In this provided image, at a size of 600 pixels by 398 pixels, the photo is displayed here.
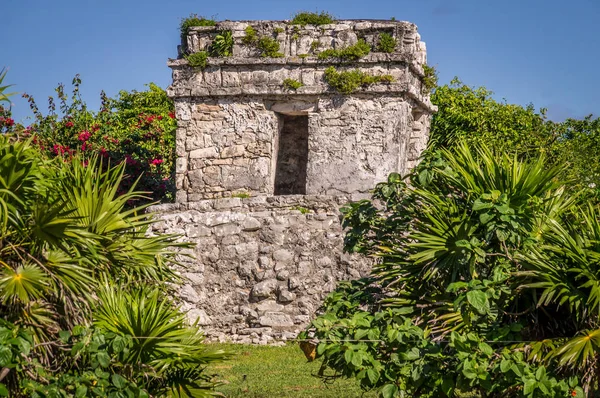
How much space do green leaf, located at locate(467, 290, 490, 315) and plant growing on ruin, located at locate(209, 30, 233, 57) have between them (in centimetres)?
637

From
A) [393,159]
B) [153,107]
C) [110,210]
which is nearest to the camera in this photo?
[110,210]

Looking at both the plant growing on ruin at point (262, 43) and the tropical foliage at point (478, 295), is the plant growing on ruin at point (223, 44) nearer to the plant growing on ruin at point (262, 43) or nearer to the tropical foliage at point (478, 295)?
the plant growing on ruin at point (262, 43)

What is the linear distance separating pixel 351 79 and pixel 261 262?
7.67ft

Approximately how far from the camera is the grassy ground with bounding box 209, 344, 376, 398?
27.2 ft

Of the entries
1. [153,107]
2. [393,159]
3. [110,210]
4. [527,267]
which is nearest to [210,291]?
[393,159]

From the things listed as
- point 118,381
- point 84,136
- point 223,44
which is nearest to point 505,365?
point 118,381

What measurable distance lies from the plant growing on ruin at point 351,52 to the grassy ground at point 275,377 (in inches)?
131

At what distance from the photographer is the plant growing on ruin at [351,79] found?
10.9 meters

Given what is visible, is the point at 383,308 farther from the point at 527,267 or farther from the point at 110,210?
the point at 110,210

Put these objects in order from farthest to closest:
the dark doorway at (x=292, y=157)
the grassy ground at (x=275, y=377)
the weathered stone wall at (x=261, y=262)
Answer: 1. the dark doorway at (x=292, y=157)
2. the weathered stone wall at (x=261, y=262)
3. the grassy ground at (x=275, y=377)

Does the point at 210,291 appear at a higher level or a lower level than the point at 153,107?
lower

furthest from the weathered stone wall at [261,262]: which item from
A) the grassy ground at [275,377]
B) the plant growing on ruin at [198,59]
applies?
the plant growing on ruin at [198,59]

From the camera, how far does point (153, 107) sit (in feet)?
66.1

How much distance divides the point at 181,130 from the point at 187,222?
1159mm
